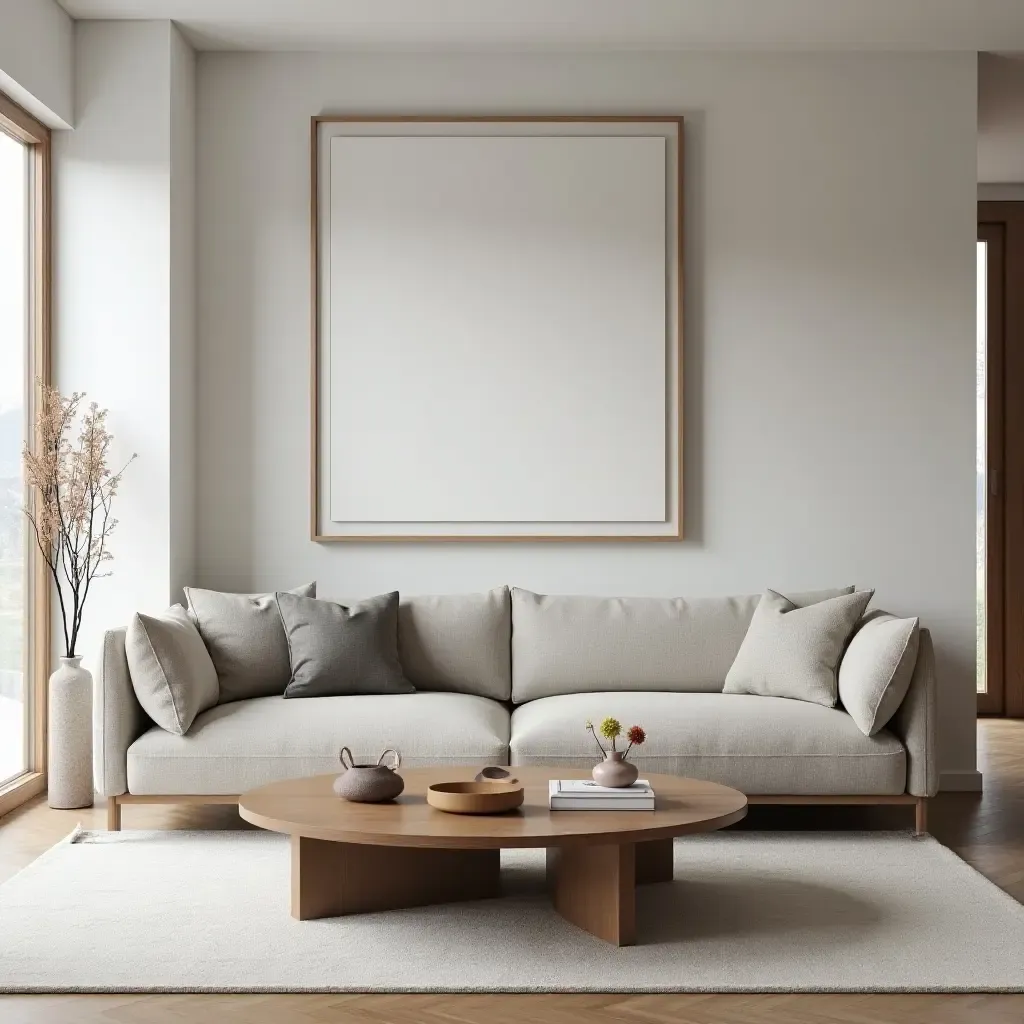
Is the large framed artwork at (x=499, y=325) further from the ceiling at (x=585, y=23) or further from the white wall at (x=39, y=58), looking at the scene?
the white wall at (x=39, y=58)

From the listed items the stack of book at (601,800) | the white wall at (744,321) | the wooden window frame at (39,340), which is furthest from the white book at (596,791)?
the wooden window frame at (39,340)

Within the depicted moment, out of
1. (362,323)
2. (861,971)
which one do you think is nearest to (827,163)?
(362,323)

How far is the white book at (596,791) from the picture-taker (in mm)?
3377

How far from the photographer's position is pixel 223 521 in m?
5.39

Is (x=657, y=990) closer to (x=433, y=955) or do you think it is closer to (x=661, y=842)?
(x=433, y=955)

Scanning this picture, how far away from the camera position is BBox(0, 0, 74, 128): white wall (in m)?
4.47

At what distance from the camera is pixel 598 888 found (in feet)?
10.7

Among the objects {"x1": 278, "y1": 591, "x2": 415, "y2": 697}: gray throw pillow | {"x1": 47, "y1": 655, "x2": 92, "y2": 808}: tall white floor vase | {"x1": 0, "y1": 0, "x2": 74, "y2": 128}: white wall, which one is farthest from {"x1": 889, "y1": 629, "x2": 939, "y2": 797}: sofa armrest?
{"x1": 0, "y1": 0, "x2": 74, "y2": 128}: white wall

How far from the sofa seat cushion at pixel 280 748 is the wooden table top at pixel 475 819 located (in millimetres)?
491

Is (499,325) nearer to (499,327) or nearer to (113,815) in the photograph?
(499,327)

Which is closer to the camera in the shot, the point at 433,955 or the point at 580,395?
the point at 433,955

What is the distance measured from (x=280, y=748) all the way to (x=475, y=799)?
1135 millimetres

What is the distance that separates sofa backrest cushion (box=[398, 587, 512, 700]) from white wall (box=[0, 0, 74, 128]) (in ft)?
7.71

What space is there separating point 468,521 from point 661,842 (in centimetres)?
201
